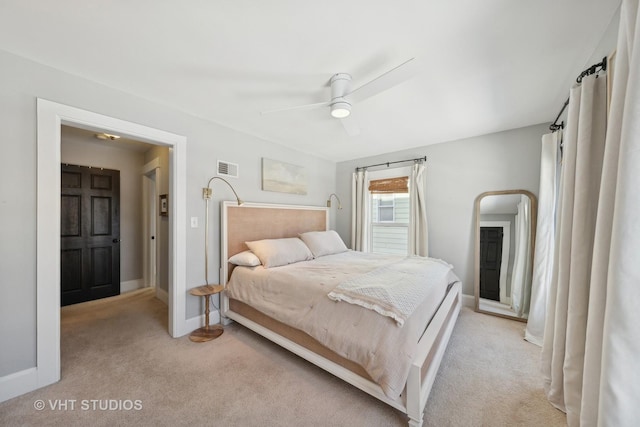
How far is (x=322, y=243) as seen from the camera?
3.49 meters

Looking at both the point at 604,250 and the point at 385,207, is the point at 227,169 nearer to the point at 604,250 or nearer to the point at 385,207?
the point at 385,207

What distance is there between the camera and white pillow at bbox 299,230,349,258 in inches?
133

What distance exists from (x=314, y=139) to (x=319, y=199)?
1.23 m

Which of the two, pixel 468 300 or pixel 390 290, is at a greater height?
pixel 390 290

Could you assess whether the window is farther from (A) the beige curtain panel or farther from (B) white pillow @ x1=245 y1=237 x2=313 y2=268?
(A) the beige curtain panel

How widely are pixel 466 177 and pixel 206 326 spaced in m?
3.82

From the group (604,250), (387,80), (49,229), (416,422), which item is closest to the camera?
(604,250)

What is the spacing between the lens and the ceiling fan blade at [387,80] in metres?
1.43

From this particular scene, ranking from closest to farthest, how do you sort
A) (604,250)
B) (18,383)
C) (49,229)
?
(604,250) < (18,383) < (49,229)

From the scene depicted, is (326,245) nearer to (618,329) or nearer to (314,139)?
(314,139)

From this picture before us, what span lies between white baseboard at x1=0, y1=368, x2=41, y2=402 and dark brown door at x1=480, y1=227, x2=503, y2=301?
4534 millimetres

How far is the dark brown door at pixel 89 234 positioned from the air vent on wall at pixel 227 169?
2214mm

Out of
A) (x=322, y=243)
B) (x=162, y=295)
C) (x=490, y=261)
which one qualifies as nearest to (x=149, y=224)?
(x=162, y=295)

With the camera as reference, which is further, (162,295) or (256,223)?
(162,295)
